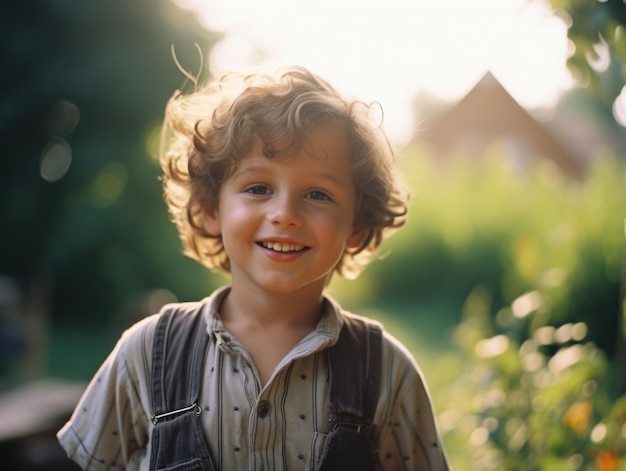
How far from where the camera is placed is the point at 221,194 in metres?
1.59

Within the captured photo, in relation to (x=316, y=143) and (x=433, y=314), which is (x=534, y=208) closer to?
(x=433, y=314)

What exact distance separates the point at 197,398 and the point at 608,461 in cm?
119

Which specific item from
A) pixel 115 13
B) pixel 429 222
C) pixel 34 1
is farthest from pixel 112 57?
pixel 429 222

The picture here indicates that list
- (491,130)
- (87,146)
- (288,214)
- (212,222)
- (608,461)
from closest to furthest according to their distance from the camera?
1. (288,214)
2. (212,222)
3. (608,461)
4. (491,130)
5. (87,146)

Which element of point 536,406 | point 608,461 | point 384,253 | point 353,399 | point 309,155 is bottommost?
point 608,461

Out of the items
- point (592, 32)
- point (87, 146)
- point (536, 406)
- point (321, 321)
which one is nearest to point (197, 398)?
point (321, 321)

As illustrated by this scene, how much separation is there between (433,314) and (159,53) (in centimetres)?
212

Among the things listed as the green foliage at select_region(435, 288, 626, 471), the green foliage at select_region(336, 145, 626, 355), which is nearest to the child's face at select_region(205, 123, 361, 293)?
the green foliage at select_region(435, 288, 626, 471)

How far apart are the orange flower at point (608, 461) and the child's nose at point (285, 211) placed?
118cm

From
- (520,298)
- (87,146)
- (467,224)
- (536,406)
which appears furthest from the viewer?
(87,146)

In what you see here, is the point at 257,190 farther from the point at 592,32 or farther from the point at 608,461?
the point at 608,461

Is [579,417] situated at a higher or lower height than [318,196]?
lower

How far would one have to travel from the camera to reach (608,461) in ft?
6.68

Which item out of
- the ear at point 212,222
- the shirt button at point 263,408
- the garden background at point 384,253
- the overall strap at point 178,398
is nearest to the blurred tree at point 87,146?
the garden background at point 384,253
